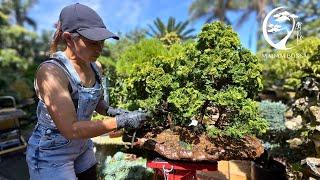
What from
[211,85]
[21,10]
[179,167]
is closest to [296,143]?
[211,85]

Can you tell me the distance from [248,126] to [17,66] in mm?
23316

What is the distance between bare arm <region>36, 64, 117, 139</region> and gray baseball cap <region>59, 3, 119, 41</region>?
0.24 m

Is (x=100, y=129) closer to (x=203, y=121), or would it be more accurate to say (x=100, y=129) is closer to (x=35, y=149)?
(x=35, y=149)

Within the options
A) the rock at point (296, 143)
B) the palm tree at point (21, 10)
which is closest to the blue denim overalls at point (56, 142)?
Answer: the rock at point (296, 143)

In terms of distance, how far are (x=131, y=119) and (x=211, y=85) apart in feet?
2.47

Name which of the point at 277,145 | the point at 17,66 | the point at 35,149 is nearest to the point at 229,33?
the point at 35,149

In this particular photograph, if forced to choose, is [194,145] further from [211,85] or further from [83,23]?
[83,23]

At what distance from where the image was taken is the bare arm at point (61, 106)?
188 cm

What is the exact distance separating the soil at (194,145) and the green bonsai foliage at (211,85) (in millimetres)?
78

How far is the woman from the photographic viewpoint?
1.90 m

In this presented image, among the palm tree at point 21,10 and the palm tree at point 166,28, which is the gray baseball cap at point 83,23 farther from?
the palm tree at point 21,10

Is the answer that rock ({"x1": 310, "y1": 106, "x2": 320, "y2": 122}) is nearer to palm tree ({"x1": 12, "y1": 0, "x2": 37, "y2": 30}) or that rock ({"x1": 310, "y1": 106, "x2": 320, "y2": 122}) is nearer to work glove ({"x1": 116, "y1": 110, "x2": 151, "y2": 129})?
work glove ({"x1": 116, "y1": 110, "x2": 151, "y2": 129})

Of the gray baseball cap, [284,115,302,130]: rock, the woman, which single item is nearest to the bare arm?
the woman

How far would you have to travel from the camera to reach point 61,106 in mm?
1871
